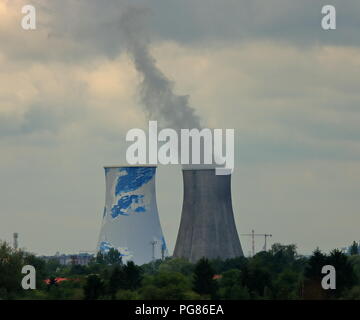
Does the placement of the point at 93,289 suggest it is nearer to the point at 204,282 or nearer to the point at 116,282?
the point at 116,282

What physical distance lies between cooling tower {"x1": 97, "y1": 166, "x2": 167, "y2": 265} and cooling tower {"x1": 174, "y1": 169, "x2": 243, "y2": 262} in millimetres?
3536

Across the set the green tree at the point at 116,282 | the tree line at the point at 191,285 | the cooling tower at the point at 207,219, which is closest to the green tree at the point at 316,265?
the tree line at the point at 191,285

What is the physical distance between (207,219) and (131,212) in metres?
7.91

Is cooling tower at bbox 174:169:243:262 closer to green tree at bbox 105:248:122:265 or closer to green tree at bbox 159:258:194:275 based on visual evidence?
green tree at bbox 159:258:194:275

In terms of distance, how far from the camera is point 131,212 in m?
87.6

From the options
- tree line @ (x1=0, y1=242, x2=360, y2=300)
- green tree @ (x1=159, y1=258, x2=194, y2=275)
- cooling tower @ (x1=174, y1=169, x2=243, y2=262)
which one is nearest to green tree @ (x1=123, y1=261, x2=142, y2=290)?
tree line @ (x1=0, y1=242, x2=360, y2=300)

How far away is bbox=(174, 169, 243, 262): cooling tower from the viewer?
8031cm

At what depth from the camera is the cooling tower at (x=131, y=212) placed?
87438 millimetres

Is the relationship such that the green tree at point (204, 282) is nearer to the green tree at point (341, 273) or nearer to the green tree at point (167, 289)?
the green tree at point (167, 289)

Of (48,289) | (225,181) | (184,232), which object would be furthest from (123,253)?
(48,289)

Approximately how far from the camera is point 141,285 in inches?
2482

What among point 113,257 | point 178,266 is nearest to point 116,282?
Result: point 178,266

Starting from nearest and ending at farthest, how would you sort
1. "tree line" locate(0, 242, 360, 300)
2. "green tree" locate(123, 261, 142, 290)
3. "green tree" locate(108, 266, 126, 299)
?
"tree line" locate(0, 242, 360, 300)
"green tree" locate(108, 266, 126, 299)
"green tree" locate(123, 261, 142, 290)
